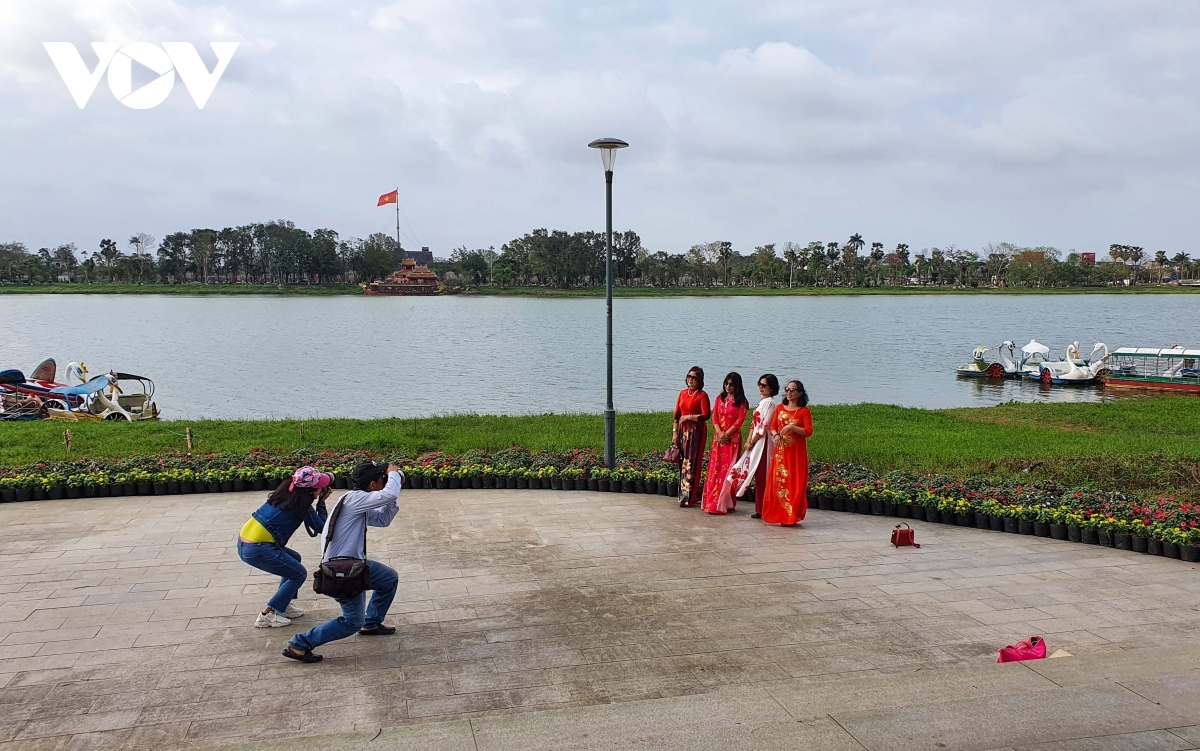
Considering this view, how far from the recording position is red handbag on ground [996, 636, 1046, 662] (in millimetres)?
5660

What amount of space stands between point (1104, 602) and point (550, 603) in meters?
4.41

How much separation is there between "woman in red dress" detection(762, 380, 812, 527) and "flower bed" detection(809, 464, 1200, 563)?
3.27 ft

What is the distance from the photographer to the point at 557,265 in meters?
124

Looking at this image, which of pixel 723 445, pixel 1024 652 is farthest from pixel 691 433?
pixel 1024 652

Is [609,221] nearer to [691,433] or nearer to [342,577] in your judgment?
[691,433]

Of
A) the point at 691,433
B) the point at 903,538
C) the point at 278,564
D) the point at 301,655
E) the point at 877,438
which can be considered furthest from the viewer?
the point at 877,438

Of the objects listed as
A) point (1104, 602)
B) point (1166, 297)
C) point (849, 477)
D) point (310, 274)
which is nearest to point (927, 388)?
point (849, 477)

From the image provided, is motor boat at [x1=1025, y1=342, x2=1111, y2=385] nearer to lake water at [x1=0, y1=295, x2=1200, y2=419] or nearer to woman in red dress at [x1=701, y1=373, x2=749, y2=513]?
lake water at [x1=0, y1=295, x2=1200, y2=419]

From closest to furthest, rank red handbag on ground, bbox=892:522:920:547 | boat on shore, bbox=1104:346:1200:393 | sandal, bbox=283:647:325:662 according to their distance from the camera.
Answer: sandal, bbox=283:647:325:662
red handbag on ground, bbox=892:522:920:547
boat on shore, bbox=1104:346:1200:393

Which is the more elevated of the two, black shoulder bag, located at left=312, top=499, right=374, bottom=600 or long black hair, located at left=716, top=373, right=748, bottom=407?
long black hair, located at left=716, top=373, right=748, bottom=407

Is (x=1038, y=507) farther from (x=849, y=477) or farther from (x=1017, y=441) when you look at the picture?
(x=1017, y=441)

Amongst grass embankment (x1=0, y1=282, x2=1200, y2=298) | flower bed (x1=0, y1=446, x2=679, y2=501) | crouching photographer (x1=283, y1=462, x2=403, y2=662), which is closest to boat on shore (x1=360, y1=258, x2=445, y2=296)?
grass embankment (x1=0, y1=282, x2=1200, y2=298)

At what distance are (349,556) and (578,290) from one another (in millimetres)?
123900

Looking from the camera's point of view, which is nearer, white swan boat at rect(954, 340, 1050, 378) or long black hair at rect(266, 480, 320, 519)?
long black hair at rect(266, 480, 320, 519)
